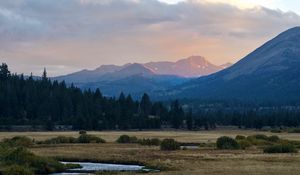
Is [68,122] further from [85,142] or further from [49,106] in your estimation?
[85,142]

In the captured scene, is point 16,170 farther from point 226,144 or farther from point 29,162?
point 226,144

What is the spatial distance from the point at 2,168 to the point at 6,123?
120810 mm

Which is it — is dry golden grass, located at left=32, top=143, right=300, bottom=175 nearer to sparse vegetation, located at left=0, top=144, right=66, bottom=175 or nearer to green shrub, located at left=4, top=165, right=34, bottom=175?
sparse vegetation, located at left=0, top=144, right=66, bottom=175

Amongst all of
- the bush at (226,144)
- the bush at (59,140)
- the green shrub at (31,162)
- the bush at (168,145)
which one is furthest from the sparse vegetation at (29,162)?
the bush at (59,140)

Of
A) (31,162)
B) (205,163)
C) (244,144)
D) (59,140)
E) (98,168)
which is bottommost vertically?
(98,168)

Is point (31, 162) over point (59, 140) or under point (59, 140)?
under

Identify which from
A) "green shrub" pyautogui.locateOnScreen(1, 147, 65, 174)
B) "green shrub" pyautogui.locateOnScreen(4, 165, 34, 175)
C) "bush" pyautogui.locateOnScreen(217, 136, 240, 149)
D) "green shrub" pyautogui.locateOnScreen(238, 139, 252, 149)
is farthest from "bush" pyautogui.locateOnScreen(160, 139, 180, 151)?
"green shrub" pyautogui.locateOnScreen(4, 165, 34, 175)

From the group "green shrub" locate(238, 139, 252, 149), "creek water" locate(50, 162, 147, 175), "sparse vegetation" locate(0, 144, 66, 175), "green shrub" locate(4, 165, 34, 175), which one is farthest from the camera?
"green shrub" locate(238, 139, 252, 149)

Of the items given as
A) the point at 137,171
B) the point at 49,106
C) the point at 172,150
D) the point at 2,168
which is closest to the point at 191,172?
the point at 137,171

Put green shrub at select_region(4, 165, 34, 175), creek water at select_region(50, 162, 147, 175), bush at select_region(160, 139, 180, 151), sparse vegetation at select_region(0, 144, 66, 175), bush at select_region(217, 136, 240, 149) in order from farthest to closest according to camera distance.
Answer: bush at select_region(217, 136, 240, 149)
bush at select_region(160, 139, 180, 151)
creek water at select_region(50, 162, 147, 175)
sparse vegetation at select_region(0, 144, 66, 175)
green shrub at select_region(4, 165, 34, 175)

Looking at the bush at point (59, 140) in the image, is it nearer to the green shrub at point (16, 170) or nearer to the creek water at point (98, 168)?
the creek water at point (98, 168)

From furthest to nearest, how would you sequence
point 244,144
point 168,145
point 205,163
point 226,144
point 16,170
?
point 244,144
point 226,144
point 168,145
point 205,163
point 16,170

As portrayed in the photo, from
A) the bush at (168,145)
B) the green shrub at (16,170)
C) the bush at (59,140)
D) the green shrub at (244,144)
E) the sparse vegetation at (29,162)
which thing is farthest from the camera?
the bush at (59,140)

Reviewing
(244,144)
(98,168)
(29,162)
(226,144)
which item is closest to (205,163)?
(98,168)
